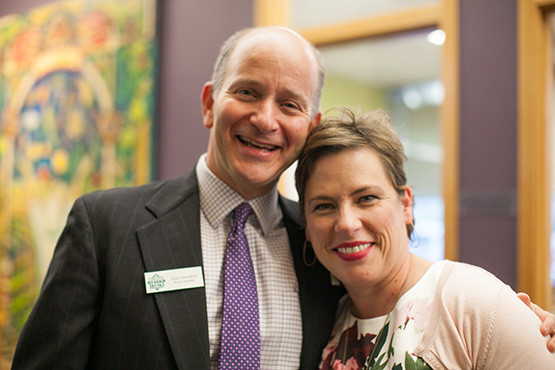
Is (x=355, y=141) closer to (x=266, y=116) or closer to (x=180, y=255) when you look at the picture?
(x=266, y=116)

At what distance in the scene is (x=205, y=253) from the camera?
5.02 feet

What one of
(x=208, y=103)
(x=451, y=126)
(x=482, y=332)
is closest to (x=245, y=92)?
(x=208, y=103)

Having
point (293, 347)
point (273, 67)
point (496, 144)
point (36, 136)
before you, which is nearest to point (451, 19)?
point (496, 144)

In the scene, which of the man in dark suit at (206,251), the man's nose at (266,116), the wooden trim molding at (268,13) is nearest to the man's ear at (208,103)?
the man in dark suit at (206,251)

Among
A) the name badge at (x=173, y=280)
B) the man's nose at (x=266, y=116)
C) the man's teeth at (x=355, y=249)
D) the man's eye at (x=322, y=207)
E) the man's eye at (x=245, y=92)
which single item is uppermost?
the man's eye at (x=245, y=92)

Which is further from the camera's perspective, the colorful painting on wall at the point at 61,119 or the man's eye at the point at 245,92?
the colorful painting on wall at the point at 61,119

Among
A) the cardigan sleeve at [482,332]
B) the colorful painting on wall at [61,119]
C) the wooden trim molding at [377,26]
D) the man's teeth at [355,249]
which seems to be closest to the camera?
the cardigan sleeve at [482,332]

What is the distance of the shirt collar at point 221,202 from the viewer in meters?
1.59

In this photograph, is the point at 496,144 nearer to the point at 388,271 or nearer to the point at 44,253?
the point at 388,271

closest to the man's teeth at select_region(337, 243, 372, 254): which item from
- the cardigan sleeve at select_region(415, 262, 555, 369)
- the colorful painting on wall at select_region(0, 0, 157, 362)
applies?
the cardigan sleeve at select_region(415, 262, 555, 369)

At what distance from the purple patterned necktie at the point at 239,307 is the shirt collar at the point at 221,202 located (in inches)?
1.5

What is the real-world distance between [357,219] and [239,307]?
1.30 ft

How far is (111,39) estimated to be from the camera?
373cm

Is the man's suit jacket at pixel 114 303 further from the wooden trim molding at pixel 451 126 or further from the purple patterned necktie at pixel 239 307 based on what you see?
the wooden trim molding at pixel 451 126
